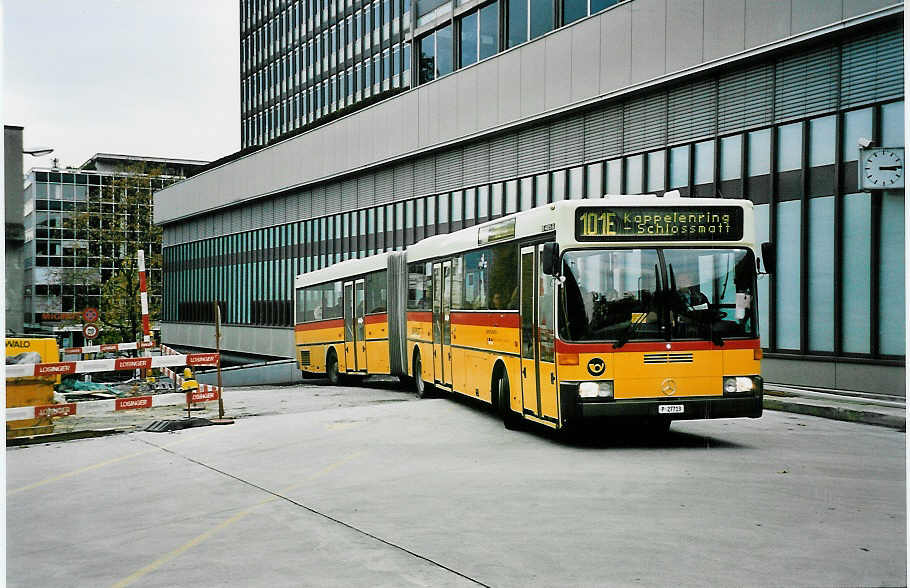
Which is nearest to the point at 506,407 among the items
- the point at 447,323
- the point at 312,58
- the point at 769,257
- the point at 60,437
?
the point at 447,323

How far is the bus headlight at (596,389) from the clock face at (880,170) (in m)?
10.7

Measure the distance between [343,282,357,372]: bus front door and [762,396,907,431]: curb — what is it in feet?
37.2

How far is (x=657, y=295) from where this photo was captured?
12.1 metres

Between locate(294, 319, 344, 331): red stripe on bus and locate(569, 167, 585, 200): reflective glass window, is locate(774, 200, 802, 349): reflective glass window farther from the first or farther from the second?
locate(294, 319, 344, 331): red stripe on bus

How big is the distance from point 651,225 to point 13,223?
10214 millimetres

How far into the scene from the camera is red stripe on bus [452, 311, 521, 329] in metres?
14.3

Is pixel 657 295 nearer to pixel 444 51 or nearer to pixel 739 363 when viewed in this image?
pixel 739 363

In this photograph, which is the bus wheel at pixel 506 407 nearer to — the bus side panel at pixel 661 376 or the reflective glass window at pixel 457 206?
the bus side panel at pixel 661 376

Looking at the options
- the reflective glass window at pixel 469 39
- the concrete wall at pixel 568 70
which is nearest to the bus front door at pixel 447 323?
the concrete wall at pixel 568 70

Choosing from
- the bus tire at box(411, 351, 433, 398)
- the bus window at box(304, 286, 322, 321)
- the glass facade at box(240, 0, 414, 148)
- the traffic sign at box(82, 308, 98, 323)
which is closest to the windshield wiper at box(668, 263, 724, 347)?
the bus tire at box(411, 351, 433, 398)

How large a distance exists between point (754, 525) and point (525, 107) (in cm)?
2650

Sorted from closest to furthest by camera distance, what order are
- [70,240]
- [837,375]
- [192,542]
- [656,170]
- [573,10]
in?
[192,542], [837,375], [656,170], [573,10], [70,240]

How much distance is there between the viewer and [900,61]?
20.0m

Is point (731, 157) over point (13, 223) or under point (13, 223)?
over
